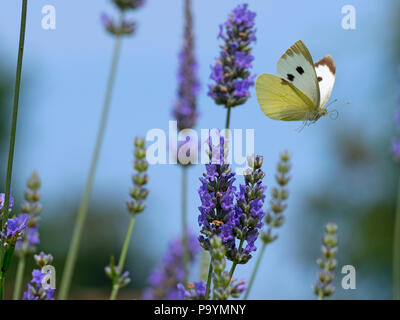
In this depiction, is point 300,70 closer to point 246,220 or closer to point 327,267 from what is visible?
point 327,267

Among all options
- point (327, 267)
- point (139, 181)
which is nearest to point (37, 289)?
point (139, 181)

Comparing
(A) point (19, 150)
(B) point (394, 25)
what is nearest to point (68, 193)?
(A) point (19, 150)

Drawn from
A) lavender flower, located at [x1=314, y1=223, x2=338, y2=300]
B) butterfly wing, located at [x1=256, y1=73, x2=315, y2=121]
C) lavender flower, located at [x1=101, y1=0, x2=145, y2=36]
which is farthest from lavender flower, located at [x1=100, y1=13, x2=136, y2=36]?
lavender flower, located at [x1=314, y1=223, x2=338, y2=300]

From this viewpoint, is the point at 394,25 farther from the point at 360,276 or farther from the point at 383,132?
the point at 360,276

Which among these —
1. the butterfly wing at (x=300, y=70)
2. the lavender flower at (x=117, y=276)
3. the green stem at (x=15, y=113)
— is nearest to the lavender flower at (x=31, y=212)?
the lavender flower at (x=117, y=276)

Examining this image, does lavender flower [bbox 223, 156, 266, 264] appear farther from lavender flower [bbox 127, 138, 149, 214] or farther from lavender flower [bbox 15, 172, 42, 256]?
lavender flower [bbox 15, 172, 42, 256]

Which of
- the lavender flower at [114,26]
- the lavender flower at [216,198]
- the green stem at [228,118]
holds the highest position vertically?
the lavender flower at [114,26]

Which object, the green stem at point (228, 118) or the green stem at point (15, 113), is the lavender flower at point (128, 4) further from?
the green stem at point (15, 113)
